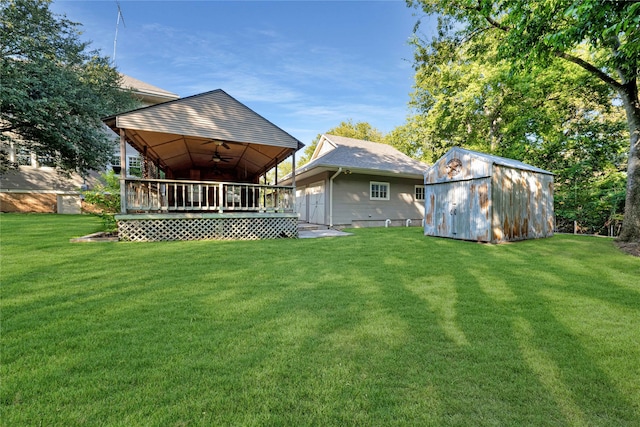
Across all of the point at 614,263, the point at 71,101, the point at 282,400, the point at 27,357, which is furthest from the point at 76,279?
the point at 71,101

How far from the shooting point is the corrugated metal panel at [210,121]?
7266 mm

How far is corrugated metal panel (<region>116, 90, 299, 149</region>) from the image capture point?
7.27 metres

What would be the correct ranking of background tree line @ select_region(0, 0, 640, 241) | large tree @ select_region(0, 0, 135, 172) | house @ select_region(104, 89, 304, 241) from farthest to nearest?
1. large tree @ select_region(0, 0, 135, 172)
2. background tree line @ select_region(0, 0, 640, 241)
3. house @ select_region(104, 89, 304, 241)

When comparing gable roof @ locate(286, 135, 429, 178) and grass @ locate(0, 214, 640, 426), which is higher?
gable roof @ locate(286, 135, 429, 178)

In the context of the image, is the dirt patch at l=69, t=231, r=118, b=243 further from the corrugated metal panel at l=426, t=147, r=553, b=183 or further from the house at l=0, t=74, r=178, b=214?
the house at l=0, t=74, r=178, b=214

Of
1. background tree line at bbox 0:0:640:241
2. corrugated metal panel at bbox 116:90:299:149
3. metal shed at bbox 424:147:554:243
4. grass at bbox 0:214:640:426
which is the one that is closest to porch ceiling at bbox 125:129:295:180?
corrugated metal panel at bbox 116:90:299:149

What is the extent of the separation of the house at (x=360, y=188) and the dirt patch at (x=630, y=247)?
25.2 ft

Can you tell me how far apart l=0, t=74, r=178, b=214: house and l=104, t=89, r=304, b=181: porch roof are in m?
10.0

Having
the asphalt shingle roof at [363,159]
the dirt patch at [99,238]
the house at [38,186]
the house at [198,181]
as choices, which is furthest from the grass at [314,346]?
the house at [38,186]

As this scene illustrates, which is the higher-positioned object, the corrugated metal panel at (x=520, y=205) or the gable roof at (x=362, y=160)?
the gable roof at (x=362, y=160)

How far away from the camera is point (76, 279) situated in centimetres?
404

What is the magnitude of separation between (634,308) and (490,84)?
618 inches

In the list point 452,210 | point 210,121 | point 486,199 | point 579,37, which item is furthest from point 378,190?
point 579,37

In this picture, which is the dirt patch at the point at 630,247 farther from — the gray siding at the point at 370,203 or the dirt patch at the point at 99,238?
the dirt patch at the point at 99,238
